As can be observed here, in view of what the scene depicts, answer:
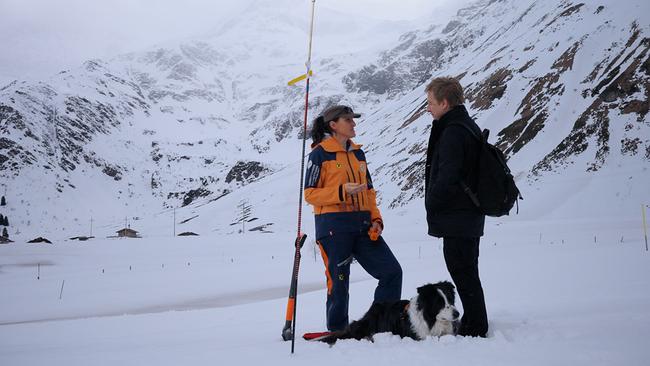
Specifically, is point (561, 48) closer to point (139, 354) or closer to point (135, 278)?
point (135, 278)

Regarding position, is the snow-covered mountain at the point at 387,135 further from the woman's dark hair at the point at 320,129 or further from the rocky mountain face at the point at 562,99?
the woman's dark hair at the point at 320,129

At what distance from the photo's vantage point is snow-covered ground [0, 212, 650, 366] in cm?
365

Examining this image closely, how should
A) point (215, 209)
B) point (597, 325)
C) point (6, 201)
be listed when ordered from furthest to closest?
point (6, 201), point (215, 209), point (597, 325)

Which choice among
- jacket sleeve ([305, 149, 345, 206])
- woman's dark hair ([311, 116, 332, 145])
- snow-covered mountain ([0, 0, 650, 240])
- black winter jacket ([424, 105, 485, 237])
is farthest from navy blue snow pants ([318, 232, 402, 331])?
snow-covered mountain ([0, 0, 650, 240])

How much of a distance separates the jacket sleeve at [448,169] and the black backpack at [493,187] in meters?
0.11

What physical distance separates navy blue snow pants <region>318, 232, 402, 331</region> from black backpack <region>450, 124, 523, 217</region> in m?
1.27

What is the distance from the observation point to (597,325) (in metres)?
4.11

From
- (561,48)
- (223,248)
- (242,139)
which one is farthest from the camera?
(242,139)

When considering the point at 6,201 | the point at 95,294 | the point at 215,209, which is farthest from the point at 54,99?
the point at 95,294

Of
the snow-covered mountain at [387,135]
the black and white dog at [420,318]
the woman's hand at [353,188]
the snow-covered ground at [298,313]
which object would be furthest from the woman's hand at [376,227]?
the snow-covered mountain at [387,135]

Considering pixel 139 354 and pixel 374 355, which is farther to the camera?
pixel 139 354

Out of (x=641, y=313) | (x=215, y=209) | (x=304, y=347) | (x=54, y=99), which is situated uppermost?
(x=54, y=99)

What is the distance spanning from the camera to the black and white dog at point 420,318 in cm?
397

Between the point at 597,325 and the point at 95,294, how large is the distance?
16.2 m
